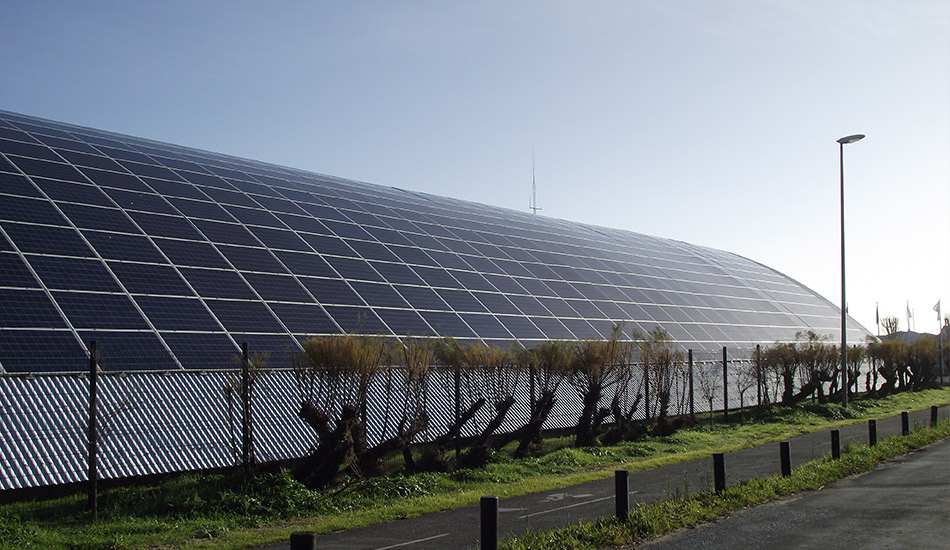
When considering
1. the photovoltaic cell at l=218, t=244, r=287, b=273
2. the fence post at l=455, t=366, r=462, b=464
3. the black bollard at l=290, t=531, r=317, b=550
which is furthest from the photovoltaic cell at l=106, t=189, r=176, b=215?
the black bollard at l=290, t=531, r=317, b=550

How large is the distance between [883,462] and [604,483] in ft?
26.9

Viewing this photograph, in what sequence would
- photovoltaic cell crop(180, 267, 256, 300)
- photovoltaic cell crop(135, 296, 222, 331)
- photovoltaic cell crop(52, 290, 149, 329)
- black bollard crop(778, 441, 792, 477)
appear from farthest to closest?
photovoltaic cell crop(180, 267, 256, 300)
photovoltaic cell crop(135, 296, 222, 331)
photovoltaic cell crop(52, 290, 149, 329)
black bollard crop(778, 441, 792, 477)

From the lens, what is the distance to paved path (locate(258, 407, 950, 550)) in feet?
41.1

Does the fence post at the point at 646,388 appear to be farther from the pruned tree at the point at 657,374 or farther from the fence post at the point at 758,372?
the fence post at the point at 758,372

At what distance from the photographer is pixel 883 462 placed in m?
21.6

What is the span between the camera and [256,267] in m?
26.4

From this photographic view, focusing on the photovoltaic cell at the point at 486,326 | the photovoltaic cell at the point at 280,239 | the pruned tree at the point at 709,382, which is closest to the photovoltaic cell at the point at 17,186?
the photovoltaic cell at the point at 280,239

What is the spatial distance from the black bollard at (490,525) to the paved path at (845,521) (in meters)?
3.32

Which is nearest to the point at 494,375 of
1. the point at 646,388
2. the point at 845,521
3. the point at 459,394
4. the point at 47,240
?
the point at 459,394

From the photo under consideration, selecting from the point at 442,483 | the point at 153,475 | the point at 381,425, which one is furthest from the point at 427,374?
the point at 153,475

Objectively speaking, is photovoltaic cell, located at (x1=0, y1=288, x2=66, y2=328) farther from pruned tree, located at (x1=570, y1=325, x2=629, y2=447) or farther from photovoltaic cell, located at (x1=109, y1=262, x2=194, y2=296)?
pruned tree, located at (x1=570, y1=325, x2=629, y2=447)

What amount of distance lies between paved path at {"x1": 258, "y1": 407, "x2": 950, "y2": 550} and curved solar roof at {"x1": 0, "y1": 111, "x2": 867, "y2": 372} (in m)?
8.05

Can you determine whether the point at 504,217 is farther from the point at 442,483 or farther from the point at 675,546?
the point at 675,546

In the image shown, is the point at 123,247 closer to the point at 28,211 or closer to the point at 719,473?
the point at 28,211
